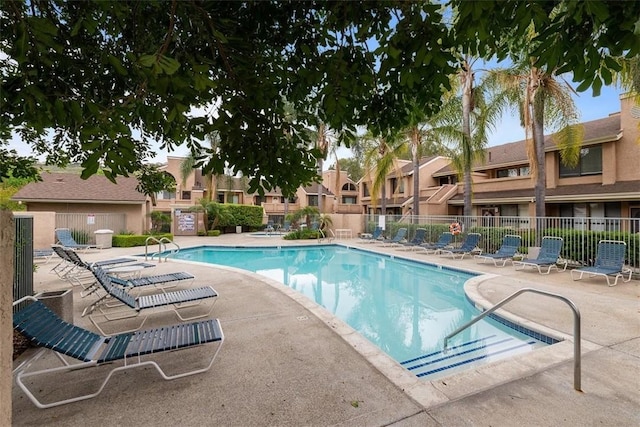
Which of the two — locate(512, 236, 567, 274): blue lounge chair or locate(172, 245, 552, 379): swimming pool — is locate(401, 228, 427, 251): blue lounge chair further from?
locate(512, 236, 567, 274): blue lounge chair

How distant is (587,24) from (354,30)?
2.31m

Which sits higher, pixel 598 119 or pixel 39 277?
pixel 598 119

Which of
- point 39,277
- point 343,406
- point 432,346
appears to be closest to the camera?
point 343,406

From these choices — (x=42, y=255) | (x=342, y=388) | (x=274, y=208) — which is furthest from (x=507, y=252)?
(x=274, y=208)

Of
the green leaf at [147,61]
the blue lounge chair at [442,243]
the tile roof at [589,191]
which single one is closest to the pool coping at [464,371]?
the green leaf at [147,61]

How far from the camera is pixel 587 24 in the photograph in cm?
256

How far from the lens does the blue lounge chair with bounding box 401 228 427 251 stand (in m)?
19.0

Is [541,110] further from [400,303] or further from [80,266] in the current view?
[80,266]

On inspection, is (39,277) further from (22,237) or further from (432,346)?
(432,346)

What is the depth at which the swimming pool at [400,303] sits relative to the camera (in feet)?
18.8

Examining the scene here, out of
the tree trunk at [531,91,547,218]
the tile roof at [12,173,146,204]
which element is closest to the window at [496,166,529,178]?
the tree trunk at [531,91,547,218]

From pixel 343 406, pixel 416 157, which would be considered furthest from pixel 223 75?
pixel 416 157

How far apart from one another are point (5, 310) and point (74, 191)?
986 inches

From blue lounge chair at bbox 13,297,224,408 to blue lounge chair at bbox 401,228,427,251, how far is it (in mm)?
16123
